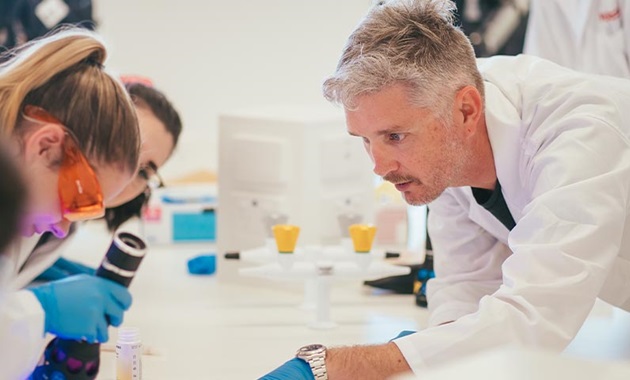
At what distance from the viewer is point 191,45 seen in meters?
5.07

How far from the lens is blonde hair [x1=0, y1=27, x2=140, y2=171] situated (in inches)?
62.6

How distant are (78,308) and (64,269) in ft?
2.71

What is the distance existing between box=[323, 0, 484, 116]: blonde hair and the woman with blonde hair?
364 millimetres

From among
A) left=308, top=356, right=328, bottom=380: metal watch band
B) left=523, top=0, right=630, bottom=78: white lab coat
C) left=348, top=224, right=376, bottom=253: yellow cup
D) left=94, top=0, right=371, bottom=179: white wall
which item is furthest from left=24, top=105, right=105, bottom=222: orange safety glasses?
left=94, top=0, right=371, bottom=179: white wall

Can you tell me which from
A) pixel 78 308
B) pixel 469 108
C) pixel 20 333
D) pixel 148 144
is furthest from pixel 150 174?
pixel 469 108

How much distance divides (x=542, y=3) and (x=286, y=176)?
3.78ft

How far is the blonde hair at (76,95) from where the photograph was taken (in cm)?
159

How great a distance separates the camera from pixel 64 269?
8.79ft

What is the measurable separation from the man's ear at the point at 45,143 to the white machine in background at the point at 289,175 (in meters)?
1.02

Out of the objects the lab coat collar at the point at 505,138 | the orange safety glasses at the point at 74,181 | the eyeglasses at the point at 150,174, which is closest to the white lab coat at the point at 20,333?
the orange safety glasses at the point at 74,181

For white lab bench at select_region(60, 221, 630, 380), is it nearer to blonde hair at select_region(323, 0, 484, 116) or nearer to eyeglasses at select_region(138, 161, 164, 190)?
eyeglasses at select_region(138, 161, 164, 190)

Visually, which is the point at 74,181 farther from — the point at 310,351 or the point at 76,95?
the point at 310,351

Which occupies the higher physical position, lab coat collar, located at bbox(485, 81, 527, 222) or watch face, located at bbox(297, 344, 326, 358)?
lab coat collar, located at bbox(485, 81, 527, 222)

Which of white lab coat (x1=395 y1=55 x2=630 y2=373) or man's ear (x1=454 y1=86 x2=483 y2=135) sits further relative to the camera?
man's ear (x1=454 y1=86 x2=483 y2=135)
